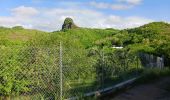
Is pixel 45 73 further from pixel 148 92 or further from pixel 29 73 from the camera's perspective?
pixel 148 92

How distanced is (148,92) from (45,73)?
625 cm

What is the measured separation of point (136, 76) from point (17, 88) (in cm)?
1146

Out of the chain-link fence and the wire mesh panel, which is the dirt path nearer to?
the chain-link fence

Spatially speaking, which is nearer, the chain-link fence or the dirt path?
the chain-link fence

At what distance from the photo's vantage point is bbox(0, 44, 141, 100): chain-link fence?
1160 centimetres

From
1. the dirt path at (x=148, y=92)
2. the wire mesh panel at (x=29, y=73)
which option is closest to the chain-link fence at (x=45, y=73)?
the wire mesh panel at (x=29, y=73)

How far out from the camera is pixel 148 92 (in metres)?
17.8

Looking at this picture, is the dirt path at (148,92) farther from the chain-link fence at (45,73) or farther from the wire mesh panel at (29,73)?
the wire mesh panel at (29,73)

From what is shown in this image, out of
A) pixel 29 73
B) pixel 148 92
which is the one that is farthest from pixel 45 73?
pixel 148 92

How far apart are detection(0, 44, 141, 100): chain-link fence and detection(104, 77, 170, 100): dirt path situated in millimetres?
1057

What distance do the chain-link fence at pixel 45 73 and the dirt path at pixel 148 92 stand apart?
1.06 metres

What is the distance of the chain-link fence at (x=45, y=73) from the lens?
11602 millimetres

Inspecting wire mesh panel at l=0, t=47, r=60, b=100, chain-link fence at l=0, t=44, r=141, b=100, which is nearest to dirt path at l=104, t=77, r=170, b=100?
chain-link fence at l=0, t=44, r=141, b=100

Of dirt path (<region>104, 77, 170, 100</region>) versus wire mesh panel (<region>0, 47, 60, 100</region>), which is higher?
wire mesh panel (<region>0, 47, 60, 100</region>)
